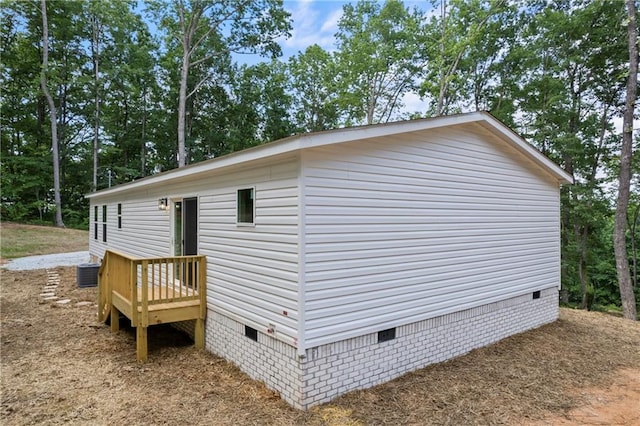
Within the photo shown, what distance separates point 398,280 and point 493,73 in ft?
54.3

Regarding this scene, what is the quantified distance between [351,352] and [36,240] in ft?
64.1

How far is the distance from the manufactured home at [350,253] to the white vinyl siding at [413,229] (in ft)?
0.07

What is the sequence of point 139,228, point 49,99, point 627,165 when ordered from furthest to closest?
point 49,99, point 627,165, point 139,228

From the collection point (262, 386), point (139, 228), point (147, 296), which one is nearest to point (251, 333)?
point (262, 386)

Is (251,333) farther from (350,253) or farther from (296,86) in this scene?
(296,86)

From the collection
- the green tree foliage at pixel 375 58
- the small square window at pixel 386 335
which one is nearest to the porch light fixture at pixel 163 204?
the small square window at pixel 386 335

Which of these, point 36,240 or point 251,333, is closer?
point 251,333

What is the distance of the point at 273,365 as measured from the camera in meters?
4.33

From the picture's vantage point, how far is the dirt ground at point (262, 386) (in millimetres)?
3832

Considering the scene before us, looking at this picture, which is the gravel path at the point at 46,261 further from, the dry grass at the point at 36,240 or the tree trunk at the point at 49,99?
the tree trunk at the point at 49,99

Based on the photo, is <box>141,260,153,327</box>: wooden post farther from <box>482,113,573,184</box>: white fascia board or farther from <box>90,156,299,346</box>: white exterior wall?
<box>482,113,573,184</box>: white fascia board

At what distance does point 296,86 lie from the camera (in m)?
25.3

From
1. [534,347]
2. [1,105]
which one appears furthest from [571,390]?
[1,105]

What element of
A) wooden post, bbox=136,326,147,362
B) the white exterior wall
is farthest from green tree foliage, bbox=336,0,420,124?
wooden post, bbox=136,326,147,362
